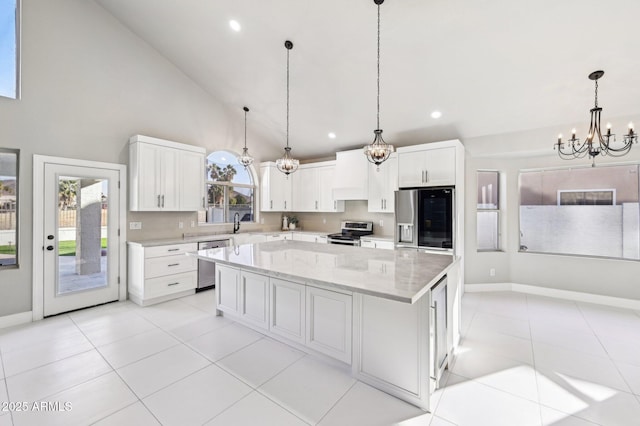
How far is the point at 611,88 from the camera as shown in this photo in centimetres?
314

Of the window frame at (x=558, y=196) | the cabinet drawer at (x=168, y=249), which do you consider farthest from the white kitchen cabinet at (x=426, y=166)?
the cabinet drawer at (x=168, y=249)

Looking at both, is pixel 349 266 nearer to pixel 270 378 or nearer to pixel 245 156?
pixel 270 378

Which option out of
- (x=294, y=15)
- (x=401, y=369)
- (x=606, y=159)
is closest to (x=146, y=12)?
(x=294, y=15)

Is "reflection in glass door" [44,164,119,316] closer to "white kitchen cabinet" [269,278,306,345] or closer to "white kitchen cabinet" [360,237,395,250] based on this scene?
"white kitchen cabinet" [269,278,306,345]

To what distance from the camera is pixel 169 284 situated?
4090mm

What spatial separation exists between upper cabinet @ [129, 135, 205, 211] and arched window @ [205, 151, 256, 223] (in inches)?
22.7

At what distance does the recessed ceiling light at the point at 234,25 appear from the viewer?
11.4ft

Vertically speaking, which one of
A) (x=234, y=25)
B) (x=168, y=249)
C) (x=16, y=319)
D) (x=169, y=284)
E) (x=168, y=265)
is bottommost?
(x=16, y=319)

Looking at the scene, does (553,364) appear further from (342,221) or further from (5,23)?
(5,23)

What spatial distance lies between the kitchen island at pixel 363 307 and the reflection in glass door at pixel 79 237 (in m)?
2.19

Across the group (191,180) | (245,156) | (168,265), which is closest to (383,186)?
(245,156)

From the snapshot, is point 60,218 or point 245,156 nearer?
point 60,218

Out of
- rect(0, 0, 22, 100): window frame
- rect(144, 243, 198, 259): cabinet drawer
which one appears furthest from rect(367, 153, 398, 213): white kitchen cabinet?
rect(0, 0, 22, 100): window frame

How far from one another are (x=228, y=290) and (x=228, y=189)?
9.47 ft
